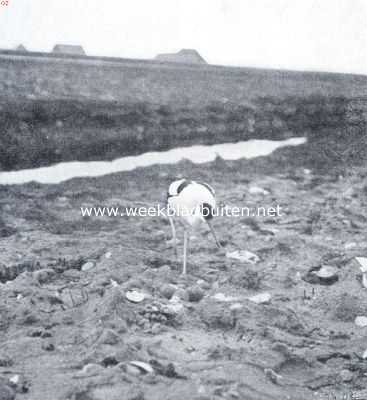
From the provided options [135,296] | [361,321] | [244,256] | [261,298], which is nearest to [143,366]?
[135,296]

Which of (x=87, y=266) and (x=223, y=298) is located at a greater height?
(x=87, y=266)

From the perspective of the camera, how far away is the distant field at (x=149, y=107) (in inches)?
192

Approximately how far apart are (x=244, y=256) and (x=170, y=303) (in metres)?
0.92

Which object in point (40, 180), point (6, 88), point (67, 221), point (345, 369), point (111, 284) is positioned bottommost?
point (345, 369)

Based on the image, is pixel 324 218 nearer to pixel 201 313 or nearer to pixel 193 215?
pixel 193 215

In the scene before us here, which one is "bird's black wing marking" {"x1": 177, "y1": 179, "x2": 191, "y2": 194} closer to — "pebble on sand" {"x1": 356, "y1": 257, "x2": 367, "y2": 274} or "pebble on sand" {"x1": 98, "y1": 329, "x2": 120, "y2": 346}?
"pebble on sand" {"x1": 356, "y1": 257, "x2": 367, "y2": 274}

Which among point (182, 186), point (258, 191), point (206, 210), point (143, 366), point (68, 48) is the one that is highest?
point (68, 48)

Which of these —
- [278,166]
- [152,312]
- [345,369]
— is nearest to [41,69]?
[278,166]

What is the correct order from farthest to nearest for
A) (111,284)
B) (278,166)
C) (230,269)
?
(278,166) < (230,269) < (111,284)

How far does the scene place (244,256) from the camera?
3543 millimetres

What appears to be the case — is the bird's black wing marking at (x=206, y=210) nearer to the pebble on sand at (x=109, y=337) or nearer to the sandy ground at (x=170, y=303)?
the sandy ground at (x=170, y=303)

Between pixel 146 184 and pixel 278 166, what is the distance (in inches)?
63.7

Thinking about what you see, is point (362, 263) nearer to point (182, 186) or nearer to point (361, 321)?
point (361, 321)

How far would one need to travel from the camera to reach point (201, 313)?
2.71 m
